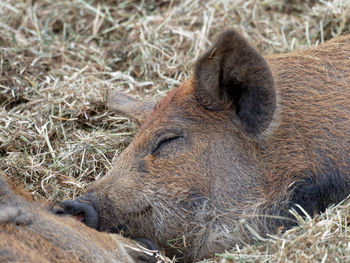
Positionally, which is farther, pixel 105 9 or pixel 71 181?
pixel 105 9

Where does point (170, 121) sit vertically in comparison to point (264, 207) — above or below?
above

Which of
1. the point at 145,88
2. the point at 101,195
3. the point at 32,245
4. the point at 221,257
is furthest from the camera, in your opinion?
the point at 145,88

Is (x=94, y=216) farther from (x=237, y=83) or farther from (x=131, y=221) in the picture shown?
→ (x=237, y=83)

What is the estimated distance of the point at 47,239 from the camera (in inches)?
139

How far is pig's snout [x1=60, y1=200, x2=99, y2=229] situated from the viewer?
414 centimetres

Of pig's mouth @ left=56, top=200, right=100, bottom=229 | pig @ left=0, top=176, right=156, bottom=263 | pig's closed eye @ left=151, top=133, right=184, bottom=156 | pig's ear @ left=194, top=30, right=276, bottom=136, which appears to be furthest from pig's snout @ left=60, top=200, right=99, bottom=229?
pig's ear @ left=194, top=30, right=276, bottom=136

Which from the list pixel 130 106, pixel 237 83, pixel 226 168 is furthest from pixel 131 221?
pixel 130 106

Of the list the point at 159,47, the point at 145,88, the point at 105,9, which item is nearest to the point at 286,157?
the point at 145,88

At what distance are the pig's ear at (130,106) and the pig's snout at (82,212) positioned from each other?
47.4 inches

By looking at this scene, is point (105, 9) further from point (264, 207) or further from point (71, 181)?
point (264, 207)

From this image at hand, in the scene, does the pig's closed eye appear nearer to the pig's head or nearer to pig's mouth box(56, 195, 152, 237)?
the pig's head

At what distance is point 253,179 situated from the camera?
4.30 meters

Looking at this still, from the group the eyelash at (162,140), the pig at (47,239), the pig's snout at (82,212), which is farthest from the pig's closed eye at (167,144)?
the pig at (47,239)

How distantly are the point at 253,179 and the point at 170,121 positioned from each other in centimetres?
75
